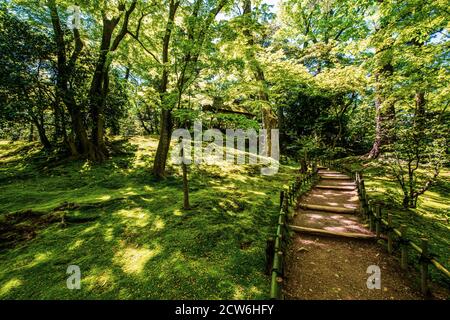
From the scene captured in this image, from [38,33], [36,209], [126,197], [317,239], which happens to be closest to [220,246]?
[317,239]

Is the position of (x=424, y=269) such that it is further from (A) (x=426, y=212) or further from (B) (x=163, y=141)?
(B) (x=163, y=141)

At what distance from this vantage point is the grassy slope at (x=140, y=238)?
12.7ft

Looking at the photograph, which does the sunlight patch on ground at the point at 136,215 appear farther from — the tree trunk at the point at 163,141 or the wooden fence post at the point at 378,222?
the wooden fence post at the point at 378,222

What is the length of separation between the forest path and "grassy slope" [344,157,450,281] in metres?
0.81

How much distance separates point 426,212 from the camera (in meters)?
6.79

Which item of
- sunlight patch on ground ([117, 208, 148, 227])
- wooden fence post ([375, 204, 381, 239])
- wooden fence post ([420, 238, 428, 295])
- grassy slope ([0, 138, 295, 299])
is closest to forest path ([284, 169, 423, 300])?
wooden fence post ([420, 238, 428, 295])

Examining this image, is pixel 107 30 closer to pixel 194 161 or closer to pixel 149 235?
pixel 194 161

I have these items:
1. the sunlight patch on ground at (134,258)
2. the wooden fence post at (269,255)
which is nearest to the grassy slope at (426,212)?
the wooden fence post at (269,255)

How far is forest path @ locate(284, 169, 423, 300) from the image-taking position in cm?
370

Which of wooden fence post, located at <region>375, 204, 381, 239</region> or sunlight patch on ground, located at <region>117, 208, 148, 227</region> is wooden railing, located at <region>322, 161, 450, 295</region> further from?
sunlight patch on ground, located at <region>117, 208, 148, 227</region>

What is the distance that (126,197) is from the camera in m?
8.08

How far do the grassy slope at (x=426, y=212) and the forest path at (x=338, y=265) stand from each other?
0.81 meters

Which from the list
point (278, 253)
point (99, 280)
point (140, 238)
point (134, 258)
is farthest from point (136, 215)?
point (278, 253)
